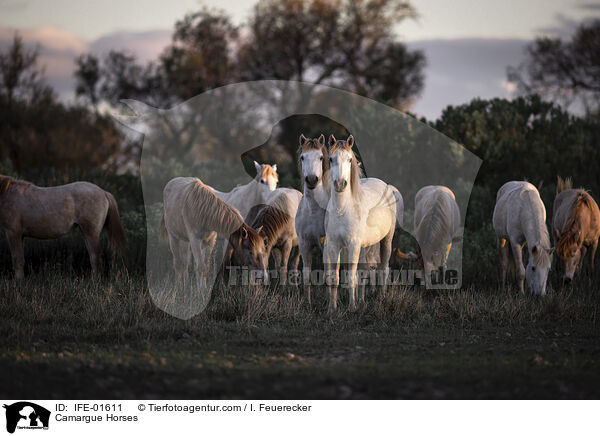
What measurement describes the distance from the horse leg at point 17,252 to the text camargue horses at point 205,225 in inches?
96.9

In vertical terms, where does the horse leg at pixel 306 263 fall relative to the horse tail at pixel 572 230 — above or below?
below

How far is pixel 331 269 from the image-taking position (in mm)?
7766

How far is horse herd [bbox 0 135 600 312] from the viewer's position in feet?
25.1

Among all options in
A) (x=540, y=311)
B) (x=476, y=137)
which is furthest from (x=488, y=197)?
(x=540, y=311)

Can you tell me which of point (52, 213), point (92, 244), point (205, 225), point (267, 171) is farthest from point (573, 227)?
point (52, 213)

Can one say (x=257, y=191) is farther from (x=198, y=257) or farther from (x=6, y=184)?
(x=6, y=184)

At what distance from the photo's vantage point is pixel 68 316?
7.22 metres

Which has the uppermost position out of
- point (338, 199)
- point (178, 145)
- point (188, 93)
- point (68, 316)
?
point (188, 93)

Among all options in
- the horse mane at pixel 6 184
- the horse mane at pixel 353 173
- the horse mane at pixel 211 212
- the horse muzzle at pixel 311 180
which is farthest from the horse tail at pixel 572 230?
the horse mane at pixel 6 184

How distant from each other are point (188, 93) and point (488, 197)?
1978cm

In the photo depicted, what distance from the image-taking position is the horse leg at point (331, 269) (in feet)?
25.2

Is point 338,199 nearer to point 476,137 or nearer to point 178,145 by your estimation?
point 178,145
